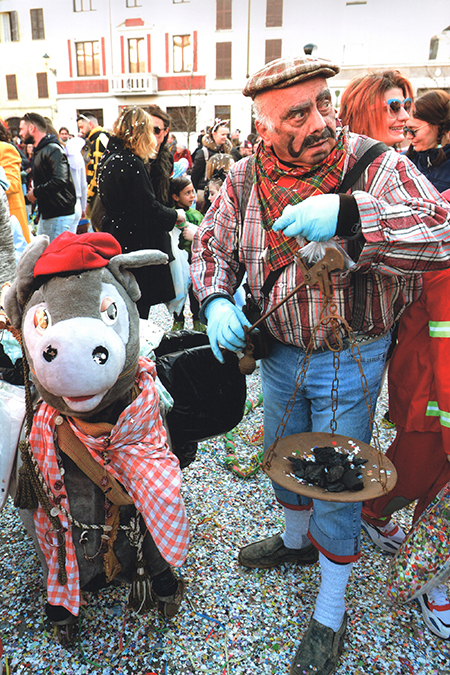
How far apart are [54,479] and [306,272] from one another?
104cm

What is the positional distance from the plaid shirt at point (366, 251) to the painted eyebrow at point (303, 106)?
16cm

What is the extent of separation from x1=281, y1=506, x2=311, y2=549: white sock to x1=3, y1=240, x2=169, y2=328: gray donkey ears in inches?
44.6

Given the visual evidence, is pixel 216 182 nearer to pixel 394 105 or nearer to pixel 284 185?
pixel 394 105

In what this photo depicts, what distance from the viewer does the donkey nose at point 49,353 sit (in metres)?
1.28

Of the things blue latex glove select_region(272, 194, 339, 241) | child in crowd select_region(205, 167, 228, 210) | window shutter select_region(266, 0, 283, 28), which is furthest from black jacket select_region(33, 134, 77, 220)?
window shutter select_region(266, 0, 283, 28)

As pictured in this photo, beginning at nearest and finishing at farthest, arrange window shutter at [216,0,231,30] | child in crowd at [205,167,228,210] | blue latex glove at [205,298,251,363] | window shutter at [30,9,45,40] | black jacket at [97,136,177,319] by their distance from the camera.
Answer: blue latex glove at [205,298,251,363]
black jacket at [97,136,177,319]
child in crowd at [205,167,228,210]
window shutter at [216,0,231,30]
window shutter at [30,9,45,40]

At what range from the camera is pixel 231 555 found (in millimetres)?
2059

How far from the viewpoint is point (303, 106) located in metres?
1.42

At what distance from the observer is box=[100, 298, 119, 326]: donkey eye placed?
137cm

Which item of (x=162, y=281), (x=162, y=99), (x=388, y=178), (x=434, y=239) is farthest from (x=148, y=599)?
(x=162, y=99)

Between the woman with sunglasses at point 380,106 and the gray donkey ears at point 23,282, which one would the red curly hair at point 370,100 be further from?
the gray donkey ears at point 23,282

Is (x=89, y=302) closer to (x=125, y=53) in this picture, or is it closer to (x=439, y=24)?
(x=439, y=24)

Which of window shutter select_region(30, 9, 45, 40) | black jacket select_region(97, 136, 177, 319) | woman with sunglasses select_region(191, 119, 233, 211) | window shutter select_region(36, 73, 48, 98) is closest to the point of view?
black jacket select_region(97, 136, 177, 319)

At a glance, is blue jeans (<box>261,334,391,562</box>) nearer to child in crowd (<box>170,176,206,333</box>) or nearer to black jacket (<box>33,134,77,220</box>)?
child in crowd (<box>170,176,206,333</box>)
